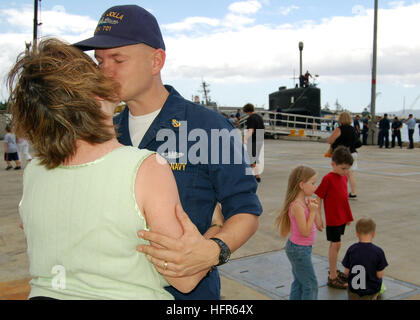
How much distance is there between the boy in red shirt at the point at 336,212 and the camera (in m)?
Answer: 4.11

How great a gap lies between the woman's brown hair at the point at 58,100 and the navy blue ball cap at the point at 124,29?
0.38 m

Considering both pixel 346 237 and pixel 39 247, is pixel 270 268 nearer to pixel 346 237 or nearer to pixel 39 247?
pixel 346 237

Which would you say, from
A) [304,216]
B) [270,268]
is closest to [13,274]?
[270,268]

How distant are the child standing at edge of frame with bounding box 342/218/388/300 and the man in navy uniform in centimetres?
209

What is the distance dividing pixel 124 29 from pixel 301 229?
2393 mm

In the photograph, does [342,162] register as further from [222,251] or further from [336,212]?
[222,251]

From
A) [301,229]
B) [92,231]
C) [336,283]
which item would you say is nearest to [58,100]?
[92,231]

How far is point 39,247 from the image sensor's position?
4.45ft

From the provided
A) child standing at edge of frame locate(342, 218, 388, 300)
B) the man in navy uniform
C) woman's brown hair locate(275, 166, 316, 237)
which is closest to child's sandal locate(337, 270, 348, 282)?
child standing at edge of frame locate(342, 218, 388, 300)

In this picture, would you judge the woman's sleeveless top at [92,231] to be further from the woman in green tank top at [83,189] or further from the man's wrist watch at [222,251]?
the man's wrist watch at [222,251]

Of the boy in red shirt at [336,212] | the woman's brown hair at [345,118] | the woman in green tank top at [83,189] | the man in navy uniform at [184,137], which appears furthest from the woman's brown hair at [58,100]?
the woman's brown hair at [345,118]

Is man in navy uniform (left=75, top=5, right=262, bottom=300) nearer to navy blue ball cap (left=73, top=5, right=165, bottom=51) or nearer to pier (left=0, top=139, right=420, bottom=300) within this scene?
navy blue ball cap (left=73, top=5, right=165, bottom=51)

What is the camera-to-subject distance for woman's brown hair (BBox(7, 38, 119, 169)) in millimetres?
1279

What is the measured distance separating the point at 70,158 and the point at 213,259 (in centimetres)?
59
